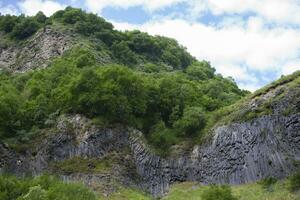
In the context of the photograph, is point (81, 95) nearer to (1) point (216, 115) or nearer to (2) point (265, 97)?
(1) point (216, 115)

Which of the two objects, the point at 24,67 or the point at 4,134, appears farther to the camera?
the point at 24,67

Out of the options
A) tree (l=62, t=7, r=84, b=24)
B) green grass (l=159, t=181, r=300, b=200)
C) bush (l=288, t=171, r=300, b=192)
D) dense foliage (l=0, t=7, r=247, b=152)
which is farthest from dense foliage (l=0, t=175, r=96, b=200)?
tree (l=62, t=7, r=84, b=24)

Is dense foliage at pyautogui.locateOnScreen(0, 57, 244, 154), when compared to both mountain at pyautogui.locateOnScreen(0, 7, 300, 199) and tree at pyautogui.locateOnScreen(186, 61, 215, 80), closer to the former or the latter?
mountain at pyautogui.locateOnScreen(0, 7, 300, 199)

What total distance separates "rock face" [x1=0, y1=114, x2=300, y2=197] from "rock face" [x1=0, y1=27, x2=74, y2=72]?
35727mm

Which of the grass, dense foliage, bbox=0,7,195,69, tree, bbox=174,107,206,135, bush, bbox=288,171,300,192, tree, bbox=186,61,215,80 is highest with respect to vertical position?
dense foliage, bbox=0,7,195,69

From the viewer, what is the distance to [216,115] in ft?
184

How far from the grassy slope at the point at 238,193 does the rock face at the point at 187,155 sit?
1129mm

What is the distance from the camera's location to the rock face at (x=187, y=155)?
155 feet

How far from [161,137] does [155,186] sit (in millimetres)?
6941

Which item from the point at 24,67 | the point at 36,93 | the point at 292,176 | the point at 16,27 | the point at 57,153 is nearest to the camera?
the point at 292,176

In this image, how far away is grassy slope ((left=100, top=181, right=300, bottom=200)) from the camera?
138 feet

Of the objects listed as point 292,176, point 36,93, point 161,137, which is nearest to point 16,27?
point 36,93

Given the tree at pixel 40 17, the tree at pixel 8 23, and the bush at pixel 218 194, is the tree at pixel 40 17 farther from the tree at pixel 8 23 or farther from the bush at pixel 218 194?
the bush at pixel 218 194

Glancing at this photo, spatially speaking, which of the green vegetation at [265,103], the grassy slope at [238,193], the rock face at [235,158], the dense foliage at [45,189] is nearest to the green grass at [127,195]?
the grassy slope at [238,193]
